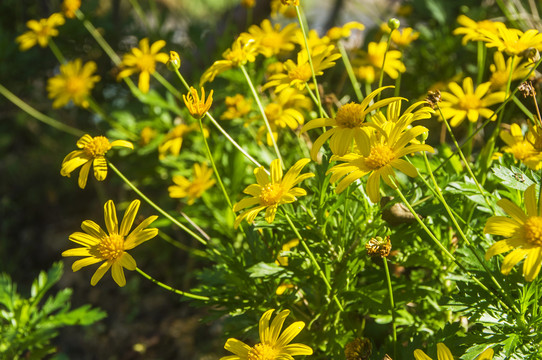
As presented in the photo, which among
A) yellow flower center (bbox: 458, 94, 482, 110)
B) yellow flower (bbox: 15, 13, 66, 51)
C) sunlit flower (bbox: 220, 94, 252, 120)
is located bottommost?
yellow flower center (bbox: 458, 94, 482, 110)

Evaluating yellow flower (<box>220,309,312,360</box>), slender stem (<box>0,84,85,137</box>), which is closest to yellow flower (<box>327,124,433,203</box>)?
yellow flower (<box>220,309,312,360</box>)

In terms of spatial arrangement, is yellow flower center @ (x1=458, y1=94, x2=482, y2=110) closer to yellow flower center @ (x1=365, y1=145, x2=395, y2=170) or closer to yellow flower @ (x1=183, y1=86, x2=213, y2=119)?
yellow flower center @ (x1=365, y1=145, x2=395, y2=170)

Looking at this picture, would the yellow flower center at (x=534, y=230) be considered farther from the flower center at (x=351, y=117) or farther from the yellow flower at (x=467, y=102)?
the yellow flower at (x=467, y=102)

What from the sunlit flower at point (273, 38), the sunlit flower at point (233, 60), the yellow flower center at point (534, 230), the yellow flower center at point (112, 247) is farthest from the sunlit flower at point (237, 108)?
the yellow flower center at point (534, 230)

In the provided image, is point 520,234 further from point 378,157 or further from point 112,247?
point 112,247

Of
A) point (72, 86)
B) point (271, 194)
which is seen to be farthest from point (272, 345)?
point (72, 86)

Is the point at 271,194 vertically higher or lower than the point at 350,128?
lower

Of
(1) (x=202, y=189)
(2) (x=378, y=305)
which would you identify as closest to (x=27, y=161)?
(1) (x=202, y=189)

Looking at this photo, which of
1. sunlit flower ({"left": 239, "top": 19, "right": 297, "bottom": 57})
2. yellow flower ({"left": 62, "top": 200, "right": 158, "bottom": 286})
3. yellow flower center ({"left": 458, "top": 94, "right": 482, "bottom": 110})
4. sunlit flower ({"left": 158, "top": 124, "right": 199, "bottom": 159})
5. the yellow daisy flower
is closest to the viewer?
the yellow daisy flower
